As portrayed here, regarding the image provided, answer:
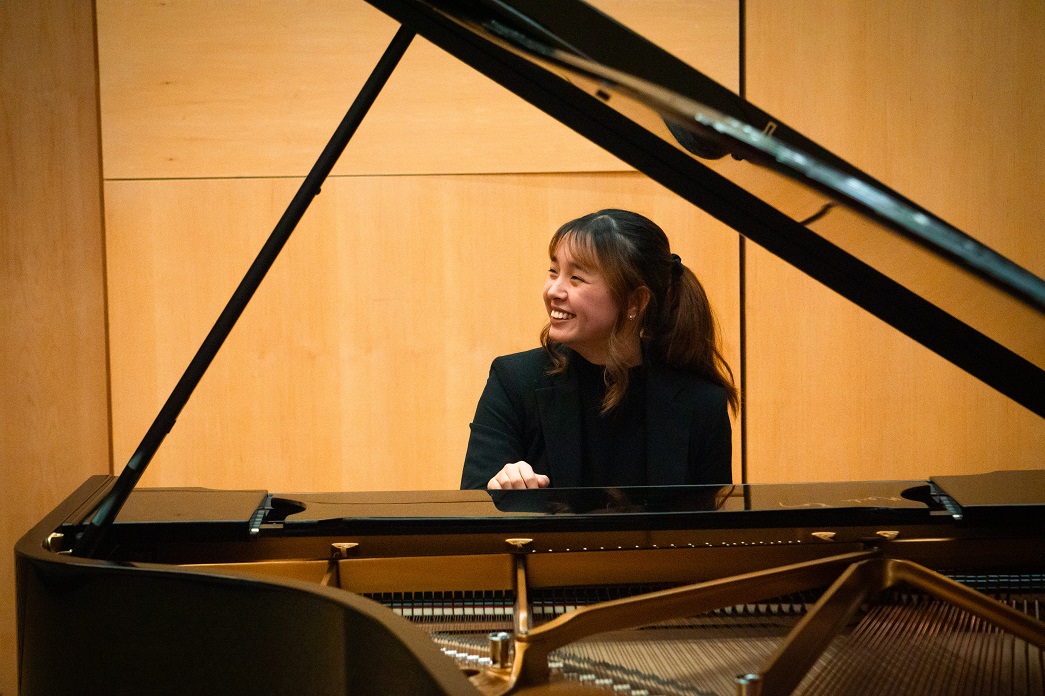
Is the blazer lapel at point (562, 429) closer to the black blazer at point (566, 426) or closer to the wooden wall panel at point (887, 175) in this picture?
the black blazer at point (566, 426)

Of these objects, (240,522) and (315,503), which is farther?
(315,503)

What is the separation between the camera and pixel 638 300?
185 centimetres

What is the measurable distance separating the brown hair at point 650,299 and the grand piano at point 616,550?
0.48 meters

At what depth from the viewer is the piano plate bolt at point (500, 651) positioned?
3.12ft

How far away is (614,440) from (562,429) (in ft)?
0.37

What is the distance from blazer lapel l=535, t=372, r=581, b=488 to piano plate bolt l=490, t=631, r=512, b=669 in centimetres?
81

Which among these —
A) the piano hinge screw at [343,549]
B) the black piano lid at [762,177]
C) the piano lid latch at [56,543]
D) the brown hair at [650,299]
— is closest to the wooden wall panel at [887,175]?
the brown hair at [650,299]

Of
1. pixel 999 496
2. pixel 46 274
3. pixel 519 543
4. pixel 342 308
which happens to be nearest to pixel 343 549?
pixel 519 543

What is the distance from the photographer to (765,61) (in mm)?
2725

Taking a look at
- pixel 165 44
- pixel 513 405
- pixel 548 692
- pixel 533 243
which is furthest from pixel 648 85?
pixel 165 44

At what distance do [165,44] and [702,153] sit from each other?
217cm

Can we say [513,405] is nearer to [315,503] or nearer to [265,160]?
[315,503]

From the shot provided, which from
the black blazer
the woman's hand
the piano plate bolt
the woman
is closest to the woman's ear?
the woman

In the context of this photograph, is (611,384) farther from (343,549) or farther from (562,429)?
(343,549)
